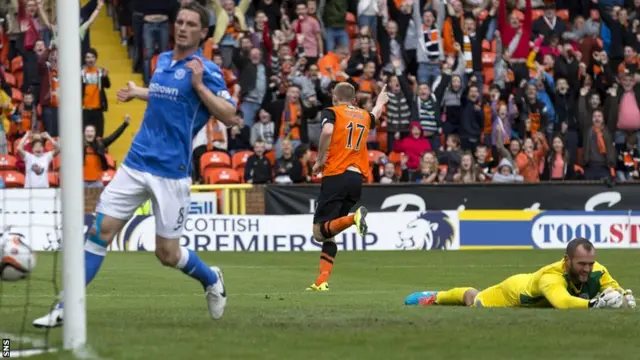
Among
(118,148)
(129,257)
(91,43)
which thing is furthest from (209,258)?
(91,43)

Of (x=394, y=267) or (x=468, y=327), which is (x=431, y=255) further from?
(x=468, y=327)

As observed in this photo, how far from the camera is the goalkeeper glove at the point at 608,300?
1194 cm

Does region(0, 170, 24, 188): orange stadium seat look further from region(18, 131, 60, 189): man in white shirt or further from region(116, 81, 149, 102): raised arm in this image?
region(116, 81, 149, 102): raised arm

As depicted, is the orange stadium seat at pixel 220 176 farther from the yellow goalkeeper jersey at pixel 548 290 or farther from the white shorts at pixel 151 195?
the white shorts at pixel 151 195

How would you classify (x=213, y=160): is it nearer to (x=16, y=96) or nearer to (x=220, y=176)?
(x=220, y=176)

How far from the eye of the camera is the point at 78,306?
27.9 feet

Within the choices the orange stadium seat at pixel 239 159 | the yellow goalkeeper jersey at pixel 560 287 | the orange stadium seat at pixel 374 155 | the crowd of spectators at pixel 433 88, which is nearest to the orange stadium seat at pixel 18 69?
the crowd of spectators at pixel 433 88

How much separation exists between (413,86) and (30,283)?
13433 millimetres

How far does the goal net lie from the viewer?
9.25 meters

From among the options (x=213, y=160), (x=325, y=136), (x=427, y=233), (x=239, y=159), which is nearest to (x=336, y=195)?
(x=325, y=136)

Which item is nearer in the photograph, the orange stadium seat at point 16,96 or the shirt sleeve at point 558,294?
the shirt sleeve at point 558,294

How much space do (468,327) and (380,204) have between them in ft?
53.7

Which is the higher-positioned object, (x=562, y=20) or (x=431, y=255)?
(x=562, y=20)

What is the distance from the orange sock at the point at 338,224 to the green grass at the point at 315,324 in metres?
0.70
